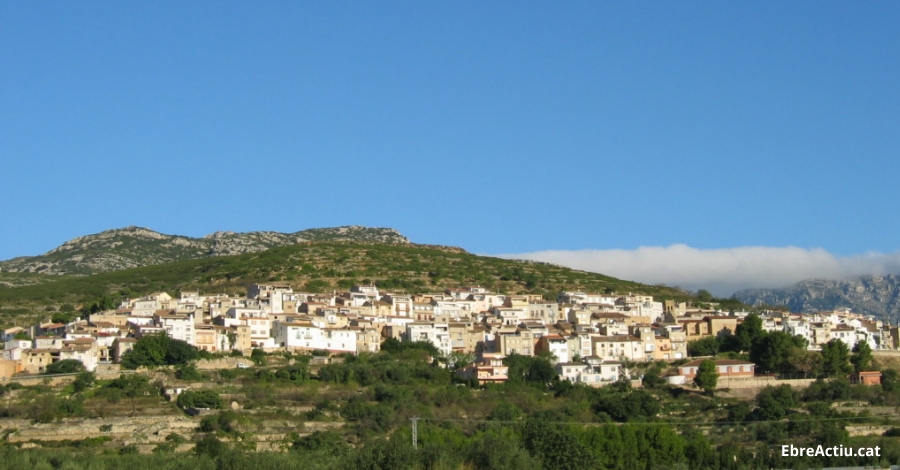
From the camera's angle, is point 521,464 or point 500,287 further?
point 500,287

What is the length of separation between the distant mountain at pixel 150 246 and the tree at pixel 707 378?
54.3m

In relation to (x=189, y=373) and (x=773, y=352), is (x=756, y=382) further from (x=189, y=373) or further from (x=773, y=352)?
(x=189, y=373)

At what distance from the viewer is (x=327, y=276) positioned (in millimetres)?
83625

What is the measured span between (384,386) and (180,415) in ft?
28.6

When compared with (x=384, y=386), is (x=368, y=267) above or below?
above

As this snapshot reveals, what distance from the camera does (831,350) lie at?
62812mm

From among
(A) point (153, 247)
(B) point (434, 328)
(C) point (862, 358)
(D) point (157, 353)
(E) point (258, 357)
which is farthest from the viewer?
(A) point (153, 247)

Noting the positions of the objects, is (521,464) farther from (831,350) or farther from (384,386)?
(831,350)

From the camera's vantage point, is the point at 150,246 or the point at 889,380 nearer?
the point at 889,380

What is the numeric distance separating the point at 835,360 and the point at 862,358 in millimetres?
2398

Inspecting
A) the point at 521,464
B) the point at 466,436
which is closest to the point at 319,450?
the point at 466,436

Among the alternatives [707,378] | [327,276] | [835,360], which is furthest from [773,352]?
[327,276]

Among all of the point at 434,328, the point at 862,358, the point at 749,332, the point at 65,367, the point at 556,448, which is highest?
the point at 434,328

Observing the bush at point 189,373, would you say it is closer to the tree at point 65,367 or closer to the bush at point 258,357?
the bush at point 258,357
